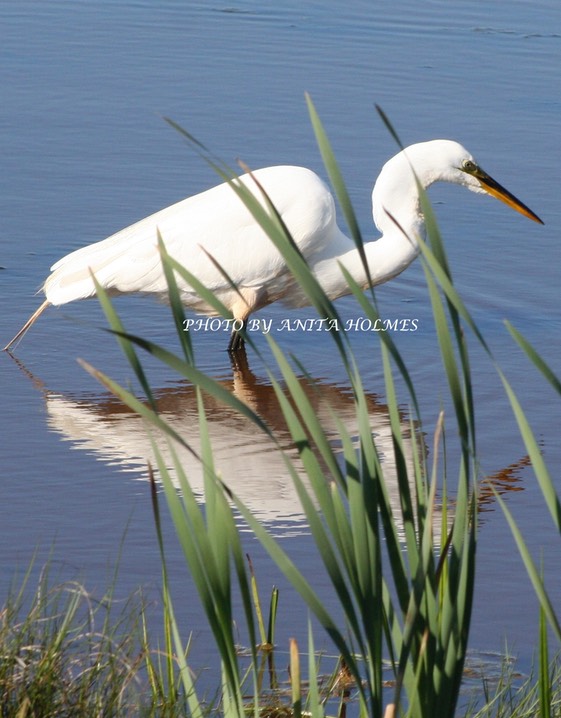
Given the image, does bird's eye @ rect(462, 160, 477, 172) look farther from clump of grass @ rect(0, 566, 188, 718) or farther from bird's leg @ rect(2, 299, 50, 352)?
clump of grass @ rect(0, 566, 188, 718)

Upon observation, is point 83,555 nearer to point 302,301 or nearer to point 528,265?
point 302,301

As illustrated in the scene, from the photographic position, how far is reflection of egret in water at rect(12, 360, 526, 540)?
3.62 m

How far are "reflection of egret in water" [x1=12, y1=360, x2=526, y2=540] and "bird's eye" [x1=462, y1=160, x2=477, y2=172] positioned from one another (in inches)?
41.0

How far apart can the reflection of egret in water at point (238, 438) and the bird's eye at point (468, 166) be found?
104 cm

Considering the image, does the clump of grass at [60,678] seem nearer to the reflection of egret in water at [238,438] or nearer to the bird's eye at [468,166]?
Answer: the reflection of egret in water at [238,438]

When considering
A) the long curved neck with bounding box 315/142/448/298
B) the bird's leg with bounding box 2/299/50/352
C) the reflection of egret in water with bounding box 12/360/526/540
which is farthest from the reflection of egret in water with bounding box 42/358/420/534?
the long curved neck with bounding box 315/142/448/298

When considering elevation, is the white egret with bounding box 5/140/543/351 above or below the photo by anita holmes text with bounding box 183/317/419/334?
above

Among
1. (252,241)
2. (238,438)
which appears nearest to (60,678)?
(238,438)

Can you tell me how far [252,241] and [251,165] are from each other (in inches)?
78.8

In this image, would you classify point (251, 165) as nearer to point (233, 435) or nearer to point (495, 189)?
point (495, 189)

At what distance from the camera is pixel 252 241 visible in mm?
4883

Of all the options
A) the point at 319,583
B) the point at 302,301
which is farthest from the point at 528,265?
the point at 319,583

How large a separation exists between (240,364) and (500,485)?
1.40 metres

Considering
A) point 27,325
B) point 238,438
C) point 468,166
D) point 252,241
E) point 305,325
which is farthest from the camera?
point 305,325
